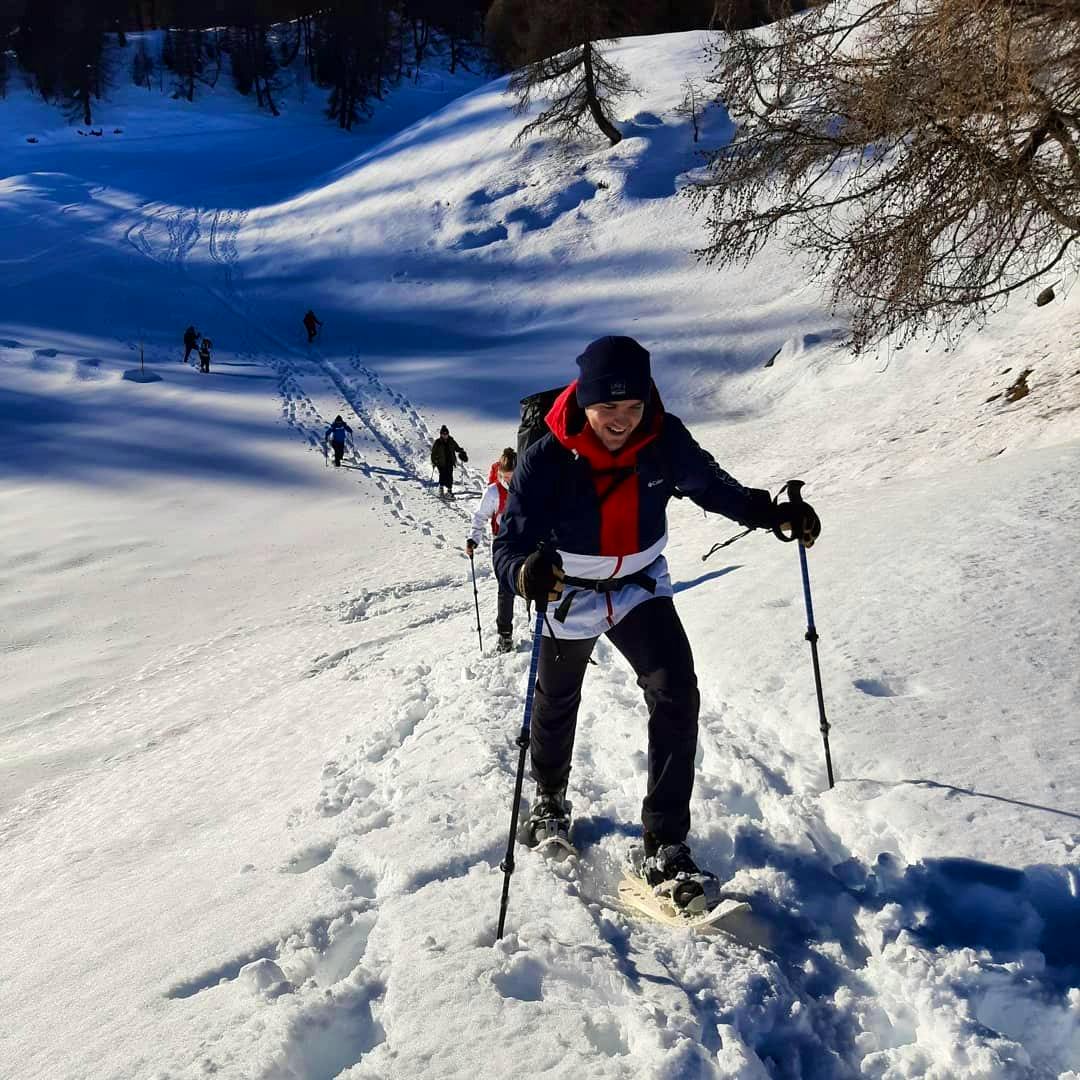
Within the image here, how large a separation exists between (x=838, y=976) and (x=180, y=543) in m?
13.3

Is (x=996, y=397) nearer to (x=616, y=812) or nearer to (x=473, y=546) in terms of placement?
(x=473, y=546)

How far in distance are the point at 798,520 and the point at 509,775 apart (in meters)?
1.86

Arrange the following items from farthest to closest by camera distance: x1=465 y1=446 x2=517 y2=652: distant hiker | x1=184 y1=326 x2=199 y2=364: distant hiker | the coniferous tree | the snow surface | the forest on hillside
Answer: the forest on hillside, the coniferous tree, x1=184 y1=326 x2=199 y2=364: distant hiker, x1=465 y1=446 x2=517 y2=652: distant hiker, the snow surface

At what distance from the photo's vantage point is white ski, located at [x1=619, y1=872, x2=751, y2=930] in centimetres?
322

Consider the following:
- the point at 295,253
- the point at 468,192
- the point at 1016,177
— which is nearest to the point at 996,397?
the point at 1016,177

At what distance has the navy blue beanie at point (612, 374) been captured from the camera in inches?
129

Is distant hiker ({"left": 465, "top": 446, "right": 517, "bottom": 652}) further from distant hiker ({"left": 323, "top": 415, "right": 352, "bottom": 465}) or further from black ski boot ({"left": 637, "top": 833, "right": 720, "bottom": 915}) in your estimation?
distant hiker ({"left": 323, "top": 415, "right": 352, "bottom": 465})

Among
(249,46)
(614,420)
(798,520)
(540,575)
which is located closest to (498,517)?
(798,520)

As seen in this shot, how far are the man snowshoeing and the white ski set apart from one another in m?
0.03

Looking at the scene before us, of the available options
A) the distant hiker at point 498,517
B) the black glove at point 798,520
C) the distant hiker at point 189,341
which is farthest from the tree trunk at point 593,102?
the black glove at point 798,520

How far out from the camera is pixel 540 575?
10.4 ft

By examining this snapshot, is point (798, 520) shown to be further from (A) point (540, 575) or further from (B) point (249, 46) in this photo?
(B) point (249, 46)

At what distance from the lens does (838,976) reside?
3.03 m

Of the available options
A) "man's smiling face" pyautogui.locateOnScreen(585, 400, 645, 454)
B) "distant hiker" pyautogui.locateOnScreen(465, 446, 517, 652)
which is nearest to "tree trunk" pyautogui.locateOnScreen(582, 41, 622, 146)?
"distant hiker" pyautogui.locateOnScreen(465, 446, 517, 652)
